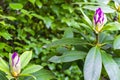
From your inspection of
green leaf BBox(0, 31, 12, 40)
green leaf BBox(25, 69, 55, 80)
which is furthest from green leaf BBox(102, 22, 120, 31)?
green leaf BBox(0, 31, 12, 40)

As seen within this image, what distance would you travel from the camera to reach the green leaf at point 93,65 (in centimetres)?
149

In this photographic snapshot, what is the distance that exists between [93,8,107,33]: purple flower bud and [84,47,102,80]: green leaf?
103 mm

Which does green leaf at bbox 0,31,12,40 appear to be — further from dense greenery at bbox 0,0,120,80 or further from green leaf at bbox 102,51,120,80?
green leaf at bbox 102,51,120,80

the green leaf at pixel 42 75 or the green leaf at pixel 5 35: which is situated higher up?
the green leaf at pixel 42 75

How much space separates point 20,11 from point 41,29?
0.27m

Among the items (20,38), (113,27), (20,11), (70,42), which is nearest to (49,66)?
(20,38)

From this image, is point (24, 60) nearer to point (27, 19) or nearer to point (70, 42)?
point (70, 42)

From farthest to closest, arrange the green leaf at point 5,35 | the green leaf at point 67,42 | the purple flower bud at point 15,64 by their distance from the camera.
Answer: the green leaf at point 5,35
the green leaf at point 67,42
the purple flower bud at point 15,64

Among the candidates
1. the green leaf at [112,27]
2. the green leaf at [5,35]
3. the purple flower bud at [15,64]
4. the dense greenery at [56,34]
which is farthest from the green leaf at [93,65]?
the green leaf at [5,35]

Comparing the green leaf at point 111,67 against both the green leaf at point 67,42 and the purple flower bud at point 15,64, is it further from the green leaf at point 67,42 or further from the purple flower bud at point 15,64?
the purple flower bud at point 15,64

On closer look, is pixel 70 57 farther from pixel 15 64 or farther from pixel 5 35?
pixel 5 35

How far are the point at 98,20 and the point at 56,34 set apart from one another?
3.23 ft

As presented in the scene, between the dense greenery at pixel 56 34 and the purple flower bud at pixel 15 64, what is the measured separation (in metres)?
0.14

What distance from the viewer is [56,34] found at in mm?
2512
